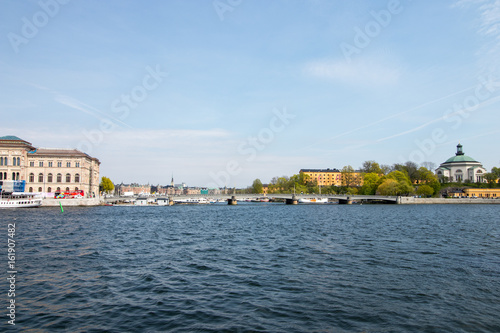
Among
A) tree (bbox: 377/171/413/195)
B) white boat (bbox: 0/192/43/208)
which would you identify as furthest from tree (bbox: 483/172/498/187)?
white boat (bbox: 0/192/43/208)

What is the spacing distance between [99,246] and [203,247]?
8.08 meters

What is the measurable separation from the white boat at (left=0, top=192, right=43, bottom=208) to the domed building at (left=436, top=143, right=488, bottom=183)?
189 metres

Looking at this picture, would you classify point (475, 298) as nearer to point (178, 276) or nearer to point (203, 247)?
point (178, 276)

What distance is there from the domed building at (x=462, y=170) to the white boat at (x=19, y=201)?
188576 millimetres

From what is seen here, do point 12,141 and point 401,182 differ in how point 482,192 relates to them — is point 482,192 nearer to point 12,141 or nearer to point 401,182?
point 401,182

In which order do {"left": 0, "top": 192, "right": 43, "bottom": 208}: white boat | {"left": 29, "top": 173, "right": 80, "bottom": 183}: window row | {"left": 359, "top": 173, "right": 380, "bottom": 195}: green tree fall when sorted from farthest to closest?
{"left": 359, "top": 173, "right": 380, "bottom": 195}: green tree < {"left": 29, "top": 173, "right": 80, "bottom": 183}: window row < {"left": 0, "top": 192, "right": 43, "bottom": 208}: white boat

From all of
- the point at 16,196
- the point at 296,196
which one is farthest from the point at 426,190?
the point at 16,196

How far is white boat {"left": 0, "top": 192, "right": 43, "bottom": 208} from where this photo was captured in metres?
87.7

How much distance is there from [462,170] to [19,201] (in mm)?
205890

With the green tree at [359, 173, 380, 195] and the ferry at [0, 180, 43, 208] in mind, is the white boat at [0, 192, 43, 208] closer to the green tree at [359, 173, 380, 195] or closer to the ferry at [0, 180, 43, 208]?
the ferry at [0, 180, 43, 208]

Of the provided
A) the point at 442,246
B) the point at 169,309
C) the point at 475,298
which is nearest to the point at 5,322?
the point at 169,309

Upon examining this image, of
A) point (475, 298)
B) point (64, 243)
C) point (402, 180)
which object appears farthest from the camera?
point (402, 180)

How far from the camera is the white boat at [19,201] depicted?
87688 mm

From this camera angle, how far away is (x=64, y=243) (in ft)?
90.0
